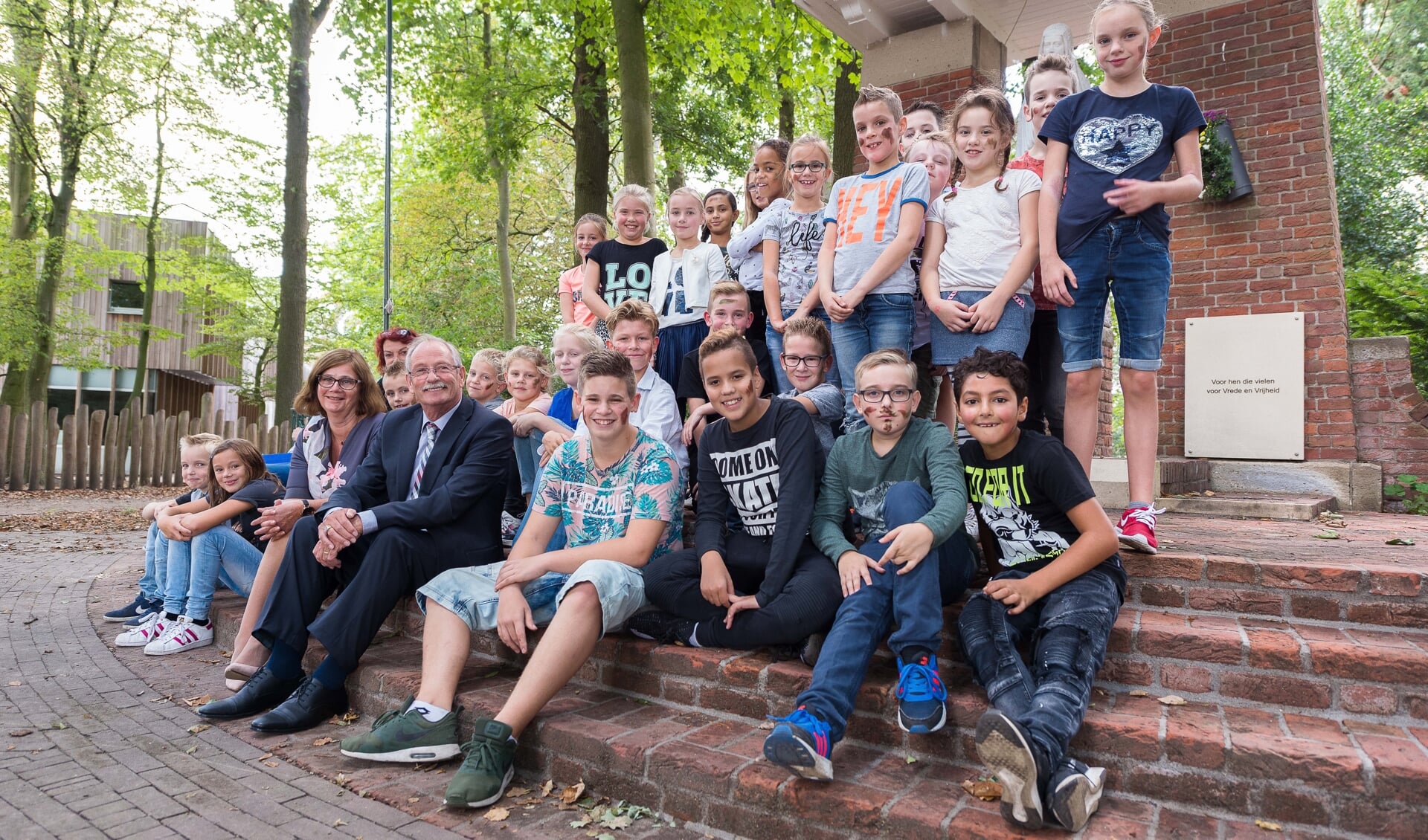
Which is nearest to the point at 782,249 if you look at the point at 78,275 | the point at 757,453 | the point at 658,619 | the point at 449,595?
the point at 757,453

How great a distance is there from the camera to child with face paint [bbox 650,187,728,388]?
514cm

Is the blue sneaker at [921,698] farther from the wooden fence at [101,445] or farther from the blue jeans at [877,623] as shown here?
the wooden fence at [101,445]

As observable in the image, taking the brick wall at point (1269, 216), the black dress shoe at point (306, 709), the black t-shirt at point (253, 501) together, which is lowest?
the black dress shoe at point (306, 709)

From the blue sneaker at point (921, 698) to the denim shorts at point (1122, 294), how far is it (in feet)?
5.53

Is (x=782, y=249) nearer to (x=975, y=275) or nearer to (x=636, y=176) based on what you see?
(x=975, y=275)

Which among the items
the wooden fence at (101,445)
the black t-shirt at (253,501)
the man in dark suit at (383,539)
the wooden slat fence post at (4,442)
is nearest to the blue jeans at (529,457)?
the man in dark suit at (383,539)

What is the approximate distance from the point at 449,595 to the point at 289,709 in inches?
35.3

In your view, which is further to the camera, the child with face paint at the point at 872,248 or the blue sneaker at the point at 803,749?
the child with face paint at the point at 872,248

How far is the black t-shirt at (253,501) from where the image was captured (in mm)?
4973

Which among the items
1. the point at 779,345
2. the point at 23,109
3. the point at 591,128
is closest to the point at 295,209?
the point at 591,128

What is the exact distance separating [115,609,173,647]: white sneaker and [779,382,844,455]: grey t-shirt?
4.10 meters

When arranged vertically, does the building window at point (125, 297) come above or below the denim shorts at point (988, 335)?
above

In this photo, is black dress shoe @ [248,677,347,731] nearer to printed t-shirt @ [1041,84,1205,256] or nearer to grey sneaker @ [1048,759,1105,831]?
grey sneaker @ [1048,759,1105,831]

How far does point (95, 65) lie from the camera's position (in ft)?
53.9
